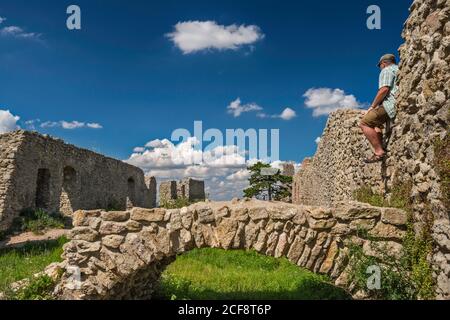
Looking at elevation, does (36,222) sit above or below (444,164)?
below

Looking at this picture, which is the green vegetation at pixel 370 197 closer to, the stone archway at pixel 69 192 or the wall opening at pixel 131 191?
the stone archway at pixel 69 192

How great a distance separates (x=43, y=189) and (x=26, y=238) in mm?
3856

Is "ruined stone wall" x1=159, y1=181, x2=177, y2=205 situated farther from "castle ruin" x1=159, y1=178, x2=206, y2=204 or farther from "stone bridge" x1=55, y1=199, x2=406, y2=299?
"stone bridge" x1=55, y1=199, x2=406, y2=299

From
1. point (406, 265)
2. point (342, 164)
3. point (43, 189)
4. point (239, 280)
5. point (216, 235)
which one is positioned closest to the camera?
point (406, 265)

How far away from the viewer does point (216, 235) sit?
560 centimetres

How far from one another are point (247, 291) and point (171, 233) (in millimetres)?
3379

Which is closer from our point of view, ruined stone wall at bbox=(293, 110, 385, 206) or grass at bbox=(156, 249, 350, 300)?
ruined stone wall at bbox=(293, 110, 385, 206)

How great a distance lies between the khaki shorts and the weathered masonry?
12.2 meters

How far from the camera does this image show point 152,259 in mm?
5695

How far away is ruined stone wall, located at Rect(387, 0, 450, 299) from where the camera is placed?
169 inches

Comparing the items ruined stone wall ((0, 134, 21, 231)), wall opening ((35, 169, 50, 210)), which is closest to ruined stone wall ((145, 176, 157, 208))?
wall opening ((35, 169, 50, 210))

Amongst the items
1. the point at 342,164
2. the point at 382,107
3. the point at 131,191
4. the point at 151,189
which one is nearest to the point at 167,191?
the point at 151,189

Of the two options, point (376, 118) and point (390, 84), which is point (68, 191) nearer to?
point (376, 118)
